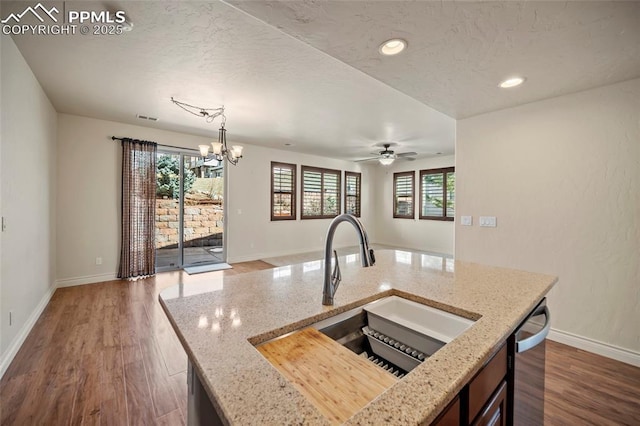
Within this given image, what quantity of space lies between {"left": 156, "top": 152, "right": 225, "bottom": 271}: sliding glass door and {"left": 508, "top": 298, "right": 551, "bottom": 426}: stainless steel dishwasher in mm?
4649

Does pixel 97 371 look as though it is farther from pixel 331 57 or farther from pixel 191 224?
pixel 191 224

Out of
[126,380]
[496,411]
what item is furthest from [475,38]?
[126,380]

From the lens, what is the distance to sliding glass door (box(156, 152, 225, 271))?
16.2 feet

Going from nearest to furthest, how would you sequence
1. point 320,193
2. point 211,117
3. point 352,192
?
point 211,117 < point 320,193 < point 352,192

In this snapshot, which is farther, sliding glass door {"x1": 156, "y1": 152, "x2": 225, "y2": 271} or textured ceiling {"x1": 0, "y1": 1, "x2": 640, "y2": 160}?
sliding glass door {"x1": 156, "y1": 152, "x2": 225, "y2": 271}

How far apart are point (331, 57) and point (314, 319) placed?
2182mm

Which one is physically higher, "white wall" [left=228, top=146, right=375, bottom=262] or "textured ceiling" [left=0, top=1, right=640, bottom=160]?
"textured ceiling" [left=0, top=1, right=640, bottom=160]

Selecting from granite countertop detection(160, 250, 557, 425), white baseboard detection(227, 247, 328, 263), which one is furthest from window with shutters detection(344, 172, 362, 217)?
granite countertop detection(160, 250, 557, 425)

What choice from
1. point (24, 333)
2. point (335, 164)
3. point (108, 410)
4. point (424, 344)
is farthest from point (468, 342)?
point (335, 164)

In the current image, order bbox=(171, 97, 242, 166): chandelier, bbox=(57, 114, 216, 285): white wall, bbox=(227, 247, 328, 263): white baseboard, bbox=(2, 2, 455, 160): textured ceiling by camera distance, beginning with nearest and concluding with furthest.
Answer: bbox=(2, 2, 455, 160): textured ceiling < bbox=(171, 97, 242, 166): chandelier < bbox=(57, 114, 216, 285): white wall < bbox=(227, 247, 328, 263): white baseboard

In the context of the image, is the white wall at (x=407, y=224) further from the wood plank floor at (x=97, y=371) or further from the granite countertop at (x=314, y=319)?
the wood plank floor at (x=97, y=371)

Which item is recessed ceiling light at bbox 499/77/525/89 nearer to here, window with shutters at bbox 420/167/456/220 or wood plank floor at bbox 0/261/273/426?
wood plank floor at bbox 0/261/273/426

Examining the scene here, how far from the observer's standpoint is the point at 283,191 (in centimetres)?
648

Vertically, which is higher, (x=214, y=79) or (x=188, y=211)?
(x=214, y=79)
